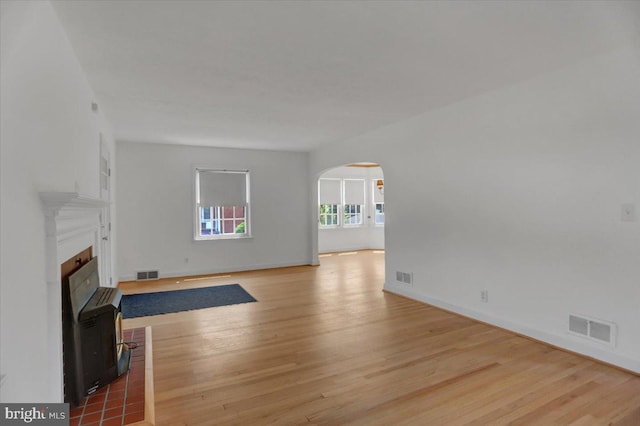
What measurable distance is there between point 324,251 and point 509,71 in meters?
7.53

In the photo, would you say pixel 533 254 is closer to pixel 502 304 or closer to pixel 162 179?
pixel 502 304

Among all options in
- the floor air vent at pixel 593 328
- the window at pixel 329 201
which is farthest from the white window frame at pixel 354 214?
the floor air vent at pixel 593 328

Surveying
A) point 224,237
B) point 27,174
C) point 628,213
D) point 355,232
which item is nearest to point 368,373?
point 628,213

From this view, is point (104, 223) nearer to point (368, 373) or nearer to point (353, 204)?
point (368, 373)

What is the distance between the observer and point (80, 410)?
2287mm

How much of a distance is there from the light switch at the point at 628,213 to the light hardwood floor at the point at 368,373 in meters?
1.25

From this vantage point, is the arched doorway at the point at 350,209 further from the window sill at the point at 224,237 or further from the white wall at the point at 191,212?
the window sill at the point at 224,237

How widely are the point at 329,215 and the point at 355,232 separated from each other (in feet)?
3.26

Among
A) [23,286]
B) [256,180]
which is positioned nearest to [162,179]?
[256,180]

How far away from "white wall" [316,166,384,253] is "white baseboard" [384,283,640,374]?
5.36 meters

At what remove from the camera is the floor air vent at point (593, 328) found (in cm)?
302

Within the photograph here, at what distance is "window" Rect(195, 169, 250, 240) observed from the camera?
7336 mm

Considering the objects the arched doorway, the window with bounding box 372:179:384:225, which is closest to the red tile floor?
the arched doorway

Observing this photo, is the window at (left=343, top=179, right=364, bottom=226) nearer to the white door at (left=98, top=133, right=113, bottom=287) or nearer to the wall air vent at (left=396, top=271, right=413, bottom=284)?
the wall air vent at (left=396, top=271, right=413, bottom=284)
